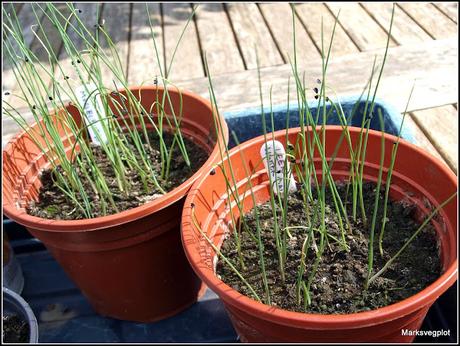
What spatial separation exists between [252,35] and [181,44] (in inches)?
10.5

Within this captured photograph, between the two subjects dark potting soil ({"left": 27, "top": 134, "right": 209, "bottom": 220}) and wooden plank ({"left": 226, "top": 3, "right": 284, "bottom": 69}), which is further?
wooden plank ({"left": 226, "top": 3, "right": 284, "bottom": 69})

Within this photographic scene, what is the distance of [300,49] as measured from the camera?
5.73ft

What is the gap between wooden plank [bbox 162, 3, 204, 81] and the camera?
5.62 ft

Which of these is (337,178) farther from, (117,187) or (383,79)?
(383,79)

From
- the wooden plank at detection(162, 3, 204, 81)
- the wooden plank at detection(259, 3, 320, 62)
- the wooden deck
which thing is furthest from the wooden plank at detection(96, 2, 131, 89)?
the wooden plank at detection(259, 3, 320, 62)

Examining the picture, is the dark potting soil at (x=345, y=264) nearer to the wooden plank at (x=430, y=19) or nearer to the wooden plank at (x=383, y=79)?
the wooden plank at (x=383, y=79)

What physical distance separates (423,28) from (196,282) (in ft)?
4.10

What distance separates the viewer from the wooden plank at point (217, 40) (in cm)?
170

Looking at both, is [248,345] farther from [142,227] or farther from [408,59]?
[408,59]

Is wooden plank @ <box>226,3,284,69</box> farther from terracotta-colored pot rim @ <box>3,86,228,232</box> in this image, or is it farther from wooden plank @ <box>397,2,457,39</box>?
terracotta-colored pot rim @ <box>3,86,228,232</box>

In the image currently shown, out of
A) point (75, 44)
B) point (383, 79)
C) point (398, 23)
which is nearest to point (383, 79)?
point (383, 79)

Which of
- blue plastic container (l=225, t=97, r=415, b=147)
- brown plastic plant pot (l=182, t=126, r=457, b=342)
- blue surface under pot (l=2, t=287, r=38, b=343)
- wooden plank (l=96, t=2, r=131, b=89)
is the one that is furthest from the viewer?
wooden plank (l=96, t=2, r=131, b=89)

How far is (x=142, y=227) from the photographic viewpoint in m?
0.91

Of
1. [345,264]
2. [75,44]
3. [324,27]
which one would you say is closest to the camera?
[345,264]
